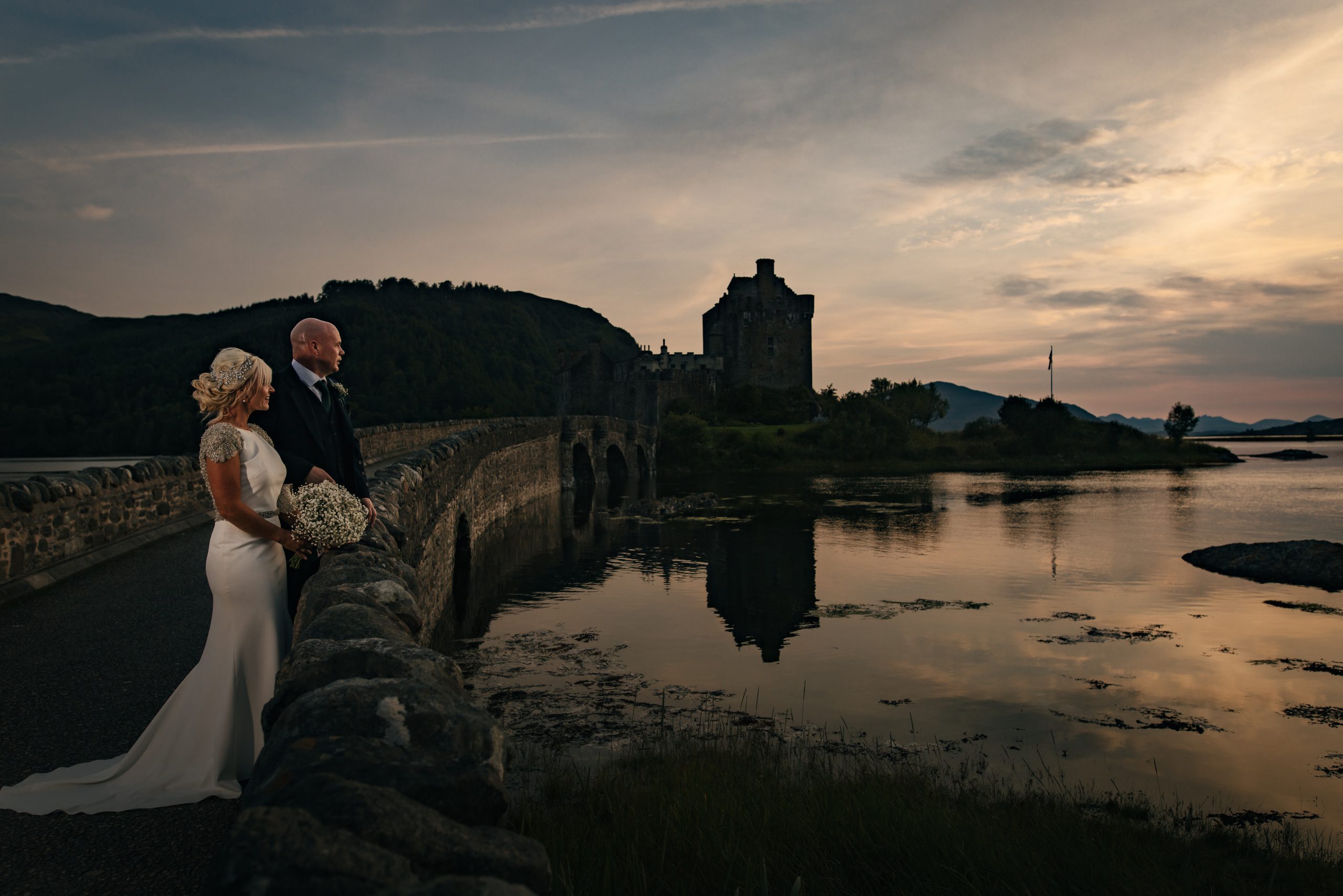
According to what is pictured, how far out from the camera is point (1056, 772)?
7.55 m

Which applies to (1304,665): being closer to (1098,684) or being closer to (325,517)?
(1098,684)

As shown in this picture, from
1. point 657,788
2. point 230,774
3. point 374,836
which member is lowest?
point 657,788

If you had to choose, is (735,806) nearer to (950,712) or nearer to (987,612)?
(950,712)

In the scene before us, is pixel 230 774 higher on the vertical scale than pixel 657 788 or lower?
higher

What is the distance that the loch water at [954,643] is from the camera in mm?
8406

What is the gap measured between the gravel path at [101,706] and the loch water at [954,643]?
364cm

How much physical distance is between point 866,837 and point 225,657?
3424 mm

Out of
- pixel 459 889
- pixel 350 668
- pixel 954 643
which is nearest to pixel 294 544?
pixel 350 668

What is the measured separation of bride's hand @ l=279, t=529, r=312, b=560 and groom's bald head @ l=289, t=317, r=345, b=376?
2.95 ft

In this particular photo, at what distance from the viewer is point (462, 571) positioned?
17734mm

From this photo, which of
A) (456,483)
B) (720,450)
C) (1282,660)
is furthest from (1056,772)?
(720,450)

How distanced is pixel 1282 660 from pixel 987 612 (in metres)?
4.32

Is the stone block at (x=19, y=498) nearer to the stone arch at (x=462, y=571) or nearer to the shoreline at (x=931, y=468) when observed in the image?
the stone arch at (x=462, y=571)

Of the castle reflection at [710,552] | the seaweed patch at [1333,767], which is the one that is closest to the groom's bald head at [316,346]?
the castle reflection at [710,552]
